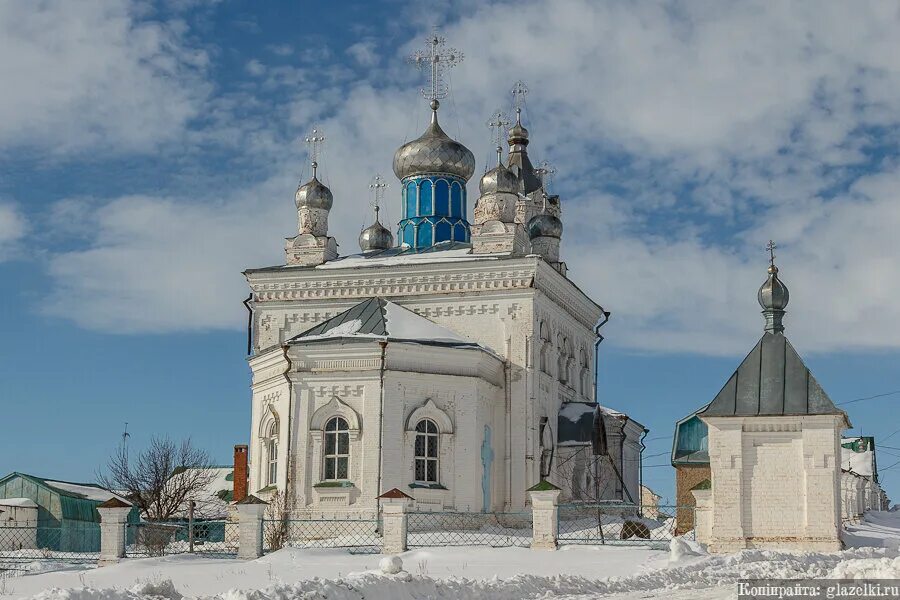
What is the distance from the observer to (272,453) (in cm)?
2234

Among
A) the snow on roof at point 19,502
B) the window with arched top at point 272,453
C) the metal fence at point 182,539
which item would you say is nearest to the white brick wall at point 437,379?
the window with arched top at point 272,453

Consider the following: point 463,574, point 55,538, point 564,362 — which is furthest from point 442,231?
point 463,574

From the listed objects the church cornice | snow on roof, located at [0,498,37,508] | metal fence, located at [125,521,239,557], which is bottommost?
metal fence, located at [125,521,239,557]

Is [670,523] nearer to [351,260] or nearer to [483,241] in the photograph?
[483,241]

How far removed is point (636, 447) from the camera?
89.6ft

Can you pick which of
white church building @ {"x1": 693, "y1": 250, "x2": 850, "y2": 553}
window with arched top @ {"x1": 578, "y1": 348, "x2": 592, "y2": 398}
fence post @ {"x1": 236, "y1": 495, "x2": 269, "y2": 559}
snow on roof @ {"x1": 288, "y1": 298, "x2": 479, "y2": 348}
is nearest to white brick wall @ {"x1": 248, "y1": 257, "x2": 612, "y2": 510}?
snow on roof @ {"x1": 288, "y1": 298, "x2": 479, "y2": 348}

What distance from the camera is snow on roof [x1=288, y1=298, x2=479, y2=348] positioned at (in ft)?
72.1

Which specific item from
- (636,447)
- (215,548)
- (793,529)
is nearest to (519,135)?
(636,447)

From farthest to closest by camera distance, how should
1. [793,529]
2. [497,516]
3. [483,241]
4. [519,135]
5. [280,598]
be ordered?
[519,135] → [483,241] → [497,516] → [793,529] → [280,598]

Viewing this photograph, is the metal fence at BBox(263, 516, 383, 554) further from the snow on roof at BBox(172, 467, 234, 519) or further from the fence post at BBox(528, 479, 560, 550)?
the snow on roof at BBox(172, 467, 234, 519)

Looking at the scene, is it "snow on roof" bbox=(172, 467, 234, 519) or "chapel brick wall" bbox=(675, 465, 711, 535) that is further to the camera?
"snow on roof" bbox=(172, 467, 234, 519)

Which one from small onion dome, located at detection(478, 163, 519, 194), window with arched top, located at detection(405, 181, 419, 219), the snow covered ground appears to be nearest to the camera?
the snow covered ground

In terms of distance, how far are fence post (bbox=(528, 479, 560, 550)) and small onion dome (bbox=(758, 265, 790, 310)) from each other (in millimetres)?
5187

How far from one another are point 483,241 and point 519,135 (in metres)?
10.8
